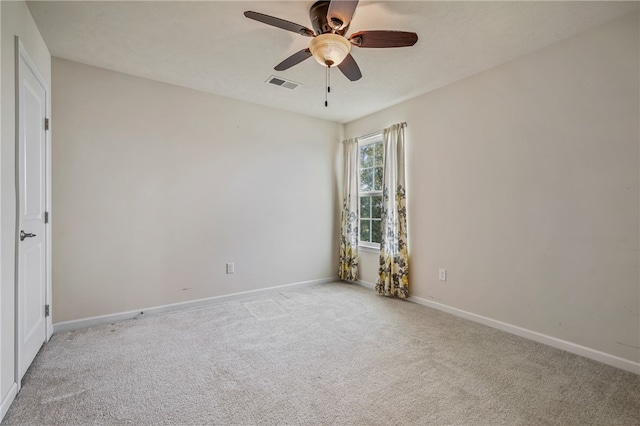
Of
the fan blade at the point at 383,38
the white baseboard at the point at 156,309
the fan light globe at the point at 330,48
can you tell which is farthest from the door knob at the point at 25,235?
the fan blade at the point at 383,38

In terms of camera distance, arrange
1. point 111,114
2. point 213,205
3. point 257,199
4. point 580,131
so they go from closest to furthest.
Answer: point 580,131
point 111,114
point 213,205
point 257,199

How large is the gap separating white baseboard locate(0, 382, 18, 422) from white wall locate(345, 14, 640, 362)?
354 centimetres

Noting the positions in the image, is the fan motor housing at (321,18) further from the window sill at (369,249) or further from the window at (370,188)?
the window sill at (369,249)

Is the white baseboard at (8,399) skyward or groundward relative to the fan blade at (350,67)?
groundward

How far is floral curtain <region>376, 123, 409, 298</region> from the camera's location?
12.2 feet

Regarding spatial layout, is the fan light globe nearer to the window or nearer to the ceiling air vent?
the ceiling air vent

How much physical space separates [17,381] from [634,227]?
165 inches

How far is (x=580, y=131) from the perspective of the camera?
2.37 m

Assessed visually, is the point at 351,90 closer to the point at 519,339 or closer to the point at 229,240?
the point at 229,240

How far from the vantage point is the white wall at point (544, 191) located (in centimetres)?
218

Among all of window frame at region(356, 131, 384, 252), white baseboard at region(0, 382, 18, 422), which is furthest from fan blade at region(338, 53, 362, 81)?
white baseboard at region(0, 382, 18, 422)

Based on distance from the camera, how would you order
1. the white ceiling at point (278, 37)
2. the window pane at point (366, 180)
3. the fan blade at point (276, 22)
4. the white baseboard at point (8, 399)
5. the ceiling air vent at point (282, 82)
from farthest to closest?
the window pane at point (366, 180), the ceiling air vent at point (282, 82), the white ceiling at point (278, 37), the fan blade at point (276, 22), the white baseboard at point (8, 399)

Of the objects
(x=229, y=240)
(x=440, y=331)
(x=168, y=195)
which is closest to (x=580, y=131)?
(x=440, y=331)

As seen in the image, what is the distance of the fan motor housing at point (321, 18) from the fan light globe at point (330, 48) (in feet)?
0.22
